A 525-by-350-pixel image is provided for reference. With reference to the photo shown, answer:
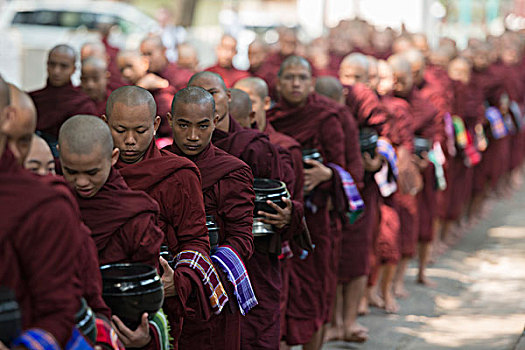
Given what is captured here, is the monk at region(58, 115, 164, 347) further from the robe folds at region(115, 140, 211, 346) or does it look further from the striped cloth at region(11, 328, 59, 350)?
the striped cloth at region(11, 328, 59, 350)

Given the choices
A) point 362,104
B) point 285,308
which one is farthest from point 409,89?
point 285,308

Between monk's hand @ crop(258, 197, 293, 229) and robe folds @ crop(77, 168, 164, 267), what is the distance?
1.46 m

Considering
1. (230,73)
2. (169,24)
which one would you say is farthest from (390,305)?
(169,24)

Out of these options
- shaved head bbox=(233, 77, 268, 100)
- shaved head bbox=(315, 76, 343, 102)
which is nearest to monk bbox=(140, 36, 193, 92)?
shaved head bbox=(315, 76, 343, 102)

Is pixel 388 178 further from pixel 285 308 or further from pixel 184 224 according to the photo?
pixel 184 224

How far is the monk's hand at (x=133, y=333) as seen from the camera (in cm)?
325

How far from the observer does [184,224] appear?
12.3 ft

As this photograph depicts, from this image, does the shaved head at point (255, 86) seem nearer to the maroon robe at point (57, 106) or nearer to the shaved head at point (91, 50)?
the maroon robe at point (57, 106)

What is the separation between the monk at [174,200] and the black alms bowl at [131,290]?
338 millimetres

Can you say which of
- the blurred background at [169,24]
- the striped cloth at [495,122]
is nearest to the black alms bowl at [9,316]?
the blurred background at [169,24]

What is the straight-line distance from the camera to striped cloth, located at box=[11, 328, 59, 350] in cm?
254

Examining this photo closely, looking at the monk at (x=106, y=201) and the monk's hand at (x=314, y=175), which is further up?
the monk at (x=106, y=201)

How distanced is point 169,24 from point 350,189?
14.0 meters

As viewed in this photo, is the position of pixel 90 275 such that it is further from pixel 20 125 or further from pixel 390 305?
pixel 390 305
